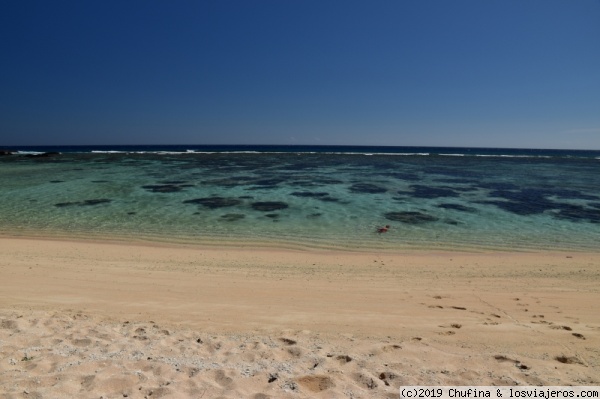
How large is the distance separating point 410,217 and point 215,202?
9074 mm

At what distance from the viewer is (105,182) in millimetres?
24781

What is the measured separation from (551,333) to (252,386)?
4359 millimetres

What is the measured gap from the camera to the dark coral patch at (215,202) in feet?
54.5

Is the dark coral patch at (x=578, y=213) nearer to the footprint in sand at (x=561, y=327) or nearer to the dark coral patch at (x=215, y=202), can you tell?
the footprint in sand at (x=561, y=327)

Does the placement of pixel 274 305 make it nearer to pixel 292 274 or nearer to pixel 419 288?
pixel 292 274

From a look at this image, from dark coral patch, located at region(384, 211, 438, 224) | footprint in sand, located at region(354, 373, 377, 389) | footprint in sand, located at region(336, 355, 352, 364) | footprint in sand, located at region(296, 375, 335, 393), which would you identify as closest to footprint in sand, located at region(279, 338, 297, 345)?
footprint in sand, located at region(336, 355, 352, 364)

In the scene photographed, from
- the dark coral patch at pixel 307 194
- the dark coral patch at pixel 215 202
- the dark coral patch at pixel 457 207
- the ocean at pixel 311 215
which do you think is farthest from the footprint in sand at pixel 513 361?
the dark coral patch at pixel 307 194

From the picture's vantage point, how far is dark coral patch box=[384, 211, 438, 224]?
13.9 meters

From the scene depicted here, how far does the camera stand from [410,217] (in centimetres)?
1452

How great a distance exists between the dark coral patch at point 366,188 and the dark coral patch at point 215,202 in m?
7.59

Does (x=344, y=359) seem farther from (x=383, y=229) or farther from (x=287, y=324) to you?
(x=383, y=229)

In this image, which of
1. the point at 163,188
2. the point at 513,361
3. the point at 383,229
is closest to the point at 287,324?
the point at 513,361

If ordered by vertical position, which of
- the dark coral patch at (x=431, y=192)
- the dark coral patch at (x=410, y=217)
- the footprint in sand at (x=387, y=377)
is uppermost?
the dark coral patch at (x=431, y=192)

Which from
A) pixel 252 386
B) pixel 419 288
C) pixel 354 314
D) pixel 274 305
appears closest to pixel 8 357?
pixel 252 386
